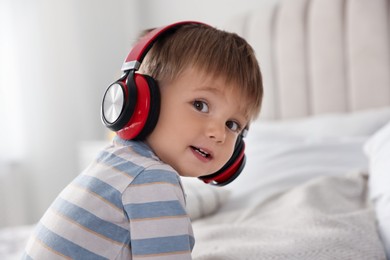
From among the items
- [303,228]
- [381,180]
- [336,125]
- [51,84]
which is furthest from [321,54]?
[51,84]

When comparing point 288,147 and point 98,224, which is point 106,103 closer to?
point 98,224

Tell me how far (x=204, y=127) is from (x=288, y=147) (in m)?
0.79

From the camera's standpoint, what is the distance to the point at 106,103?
82 cm

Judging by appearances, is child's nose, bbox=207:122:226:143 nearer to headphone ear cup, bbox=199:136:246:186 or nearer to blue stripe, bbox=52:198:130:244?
headphone ear cup, bbox=199:136:246:186

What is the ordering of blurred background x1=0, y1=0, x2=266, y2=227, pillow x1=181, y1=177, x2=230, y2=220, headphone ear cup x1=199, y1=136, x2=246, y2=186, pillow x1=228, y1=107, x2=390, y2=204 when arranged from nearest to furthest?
headphone ear cup x1=199, y1=136, x2=246, y2=186 < pillow x1=181, y1=177, x2=230, y2=220 < pillow x1=228, y1=107, x2=390, y2=204 < blurred background x1=0, y1=0, x2=266, y2=227

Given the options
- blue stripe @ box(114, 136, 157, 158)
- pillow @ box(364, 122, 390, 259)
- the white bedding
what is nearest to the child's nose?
blue stripe @ box(114, 136, 157, 158)

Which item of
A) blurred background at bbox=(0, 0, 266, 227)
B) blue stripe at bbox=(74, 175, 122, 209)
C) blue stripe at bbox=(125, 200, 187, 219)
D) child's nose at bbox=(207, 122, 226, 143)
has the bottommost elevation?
blurred background at bbox=(0, 0, 266, 227)

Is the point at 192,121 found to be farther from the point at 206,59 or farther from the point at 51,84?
the point at 51,84

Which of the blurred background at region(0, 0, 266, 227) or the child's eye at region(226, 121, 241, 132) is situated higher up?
the child's eye at region(226, 121, 241, 132)

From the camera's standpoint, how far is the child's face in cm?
80

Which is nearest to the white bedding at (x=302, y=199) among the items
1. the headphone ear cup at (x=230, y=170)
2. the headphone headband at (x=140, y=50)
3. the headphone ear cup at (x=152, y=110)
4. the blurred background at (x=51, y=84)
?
the headphone ear cup at (x=230, y=170)

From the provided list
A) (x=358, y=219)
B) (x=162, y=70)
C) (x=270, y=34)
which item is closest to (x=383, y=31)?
(x=270, y=34)

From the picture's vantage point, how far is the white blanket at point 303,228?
2.72 feet

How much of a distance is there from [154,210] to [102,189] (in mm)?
98
